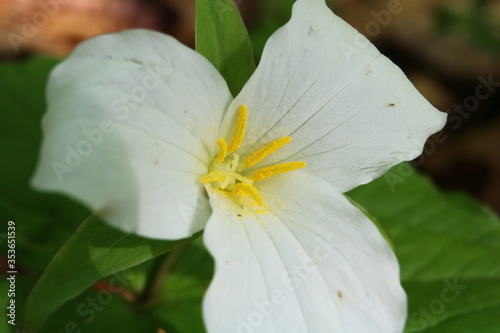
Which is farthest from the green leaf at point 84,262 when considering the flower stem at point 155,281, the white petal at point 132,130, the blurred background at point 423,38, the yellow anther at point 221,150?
the blurred background at point 423,38

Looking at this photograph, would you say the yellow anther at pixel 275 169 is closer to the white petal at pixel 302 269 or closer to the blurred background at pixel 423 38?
the white petal at pixel 302 269

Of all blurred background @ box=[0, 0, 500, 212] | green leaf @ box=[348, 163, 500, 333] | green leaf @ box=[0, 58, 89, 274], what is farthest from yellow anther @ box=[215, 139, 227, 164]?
blurred background @ box=[0, 0, 500, 212]

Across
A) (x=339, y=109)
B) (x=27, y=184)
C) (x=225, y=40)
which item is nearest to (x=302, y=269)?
(x=339, y=109)

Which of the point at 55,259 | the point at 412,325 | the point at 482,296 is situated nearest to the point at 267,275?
the point at 55,259

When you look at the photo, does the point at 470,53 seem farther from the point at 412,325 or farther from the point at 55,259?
the point at 55,259

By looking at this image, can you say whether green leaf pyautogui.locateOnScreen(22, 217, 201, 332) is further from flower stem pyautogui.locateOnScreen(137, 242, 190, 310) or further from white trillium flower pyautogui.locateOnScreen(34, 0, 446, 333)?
flower stem pyautogui.locateOnScreen(137, 242, 190, 310)

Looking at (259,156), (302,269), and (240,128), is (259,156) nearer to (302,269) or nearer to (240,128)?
(240,128)
